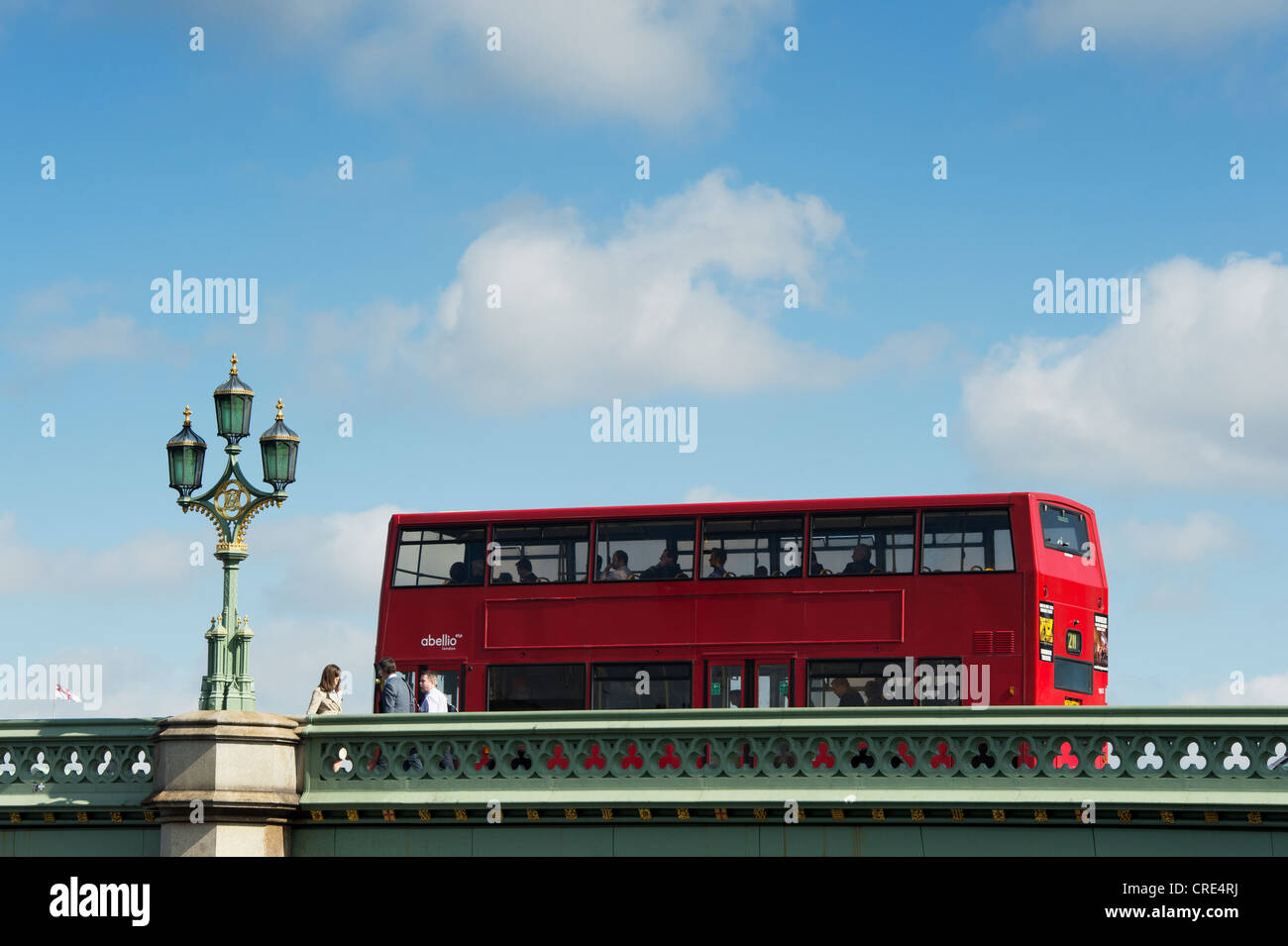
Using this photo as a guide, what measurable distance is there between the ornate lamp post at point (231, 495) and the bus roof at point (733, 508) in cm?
531

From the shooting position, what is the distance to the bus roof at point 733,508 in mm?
23483

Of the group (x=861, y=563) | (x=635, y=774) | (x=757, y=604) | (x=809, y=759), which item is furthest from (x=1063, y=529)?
(x=635, y=774)

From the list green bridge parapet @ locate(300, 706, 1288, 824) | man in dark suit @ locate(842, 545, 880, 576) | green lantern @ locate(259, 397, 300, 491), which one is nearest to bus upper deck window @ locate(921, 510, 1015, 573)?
man in dark suit @ locate(842, 545, 880, 576)

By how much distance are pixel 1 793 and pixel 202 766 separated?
254cm

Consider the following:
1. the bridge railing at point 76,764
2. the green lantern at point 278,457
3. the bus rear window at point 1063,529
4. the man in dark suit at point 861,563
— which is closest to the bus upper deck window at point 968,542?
the bus rear window at point 1063,529

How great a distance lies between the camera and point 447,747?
61.1 feet

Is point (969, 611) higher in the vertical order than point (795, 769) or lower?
higher

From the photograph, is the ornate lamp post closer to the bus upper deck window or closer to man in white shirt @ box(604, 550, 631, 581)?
man in white shirt @ box(604, 550, 631, 581)

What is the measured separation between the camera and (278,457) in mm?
19891
